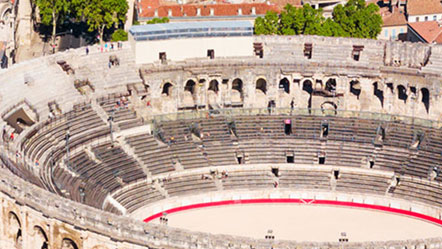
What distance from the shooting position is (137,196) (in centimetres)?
12700

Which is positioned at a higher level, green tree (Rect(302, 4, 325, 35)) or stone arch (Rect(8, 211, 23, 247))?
green tree (Rect(302, 4, 325, 35))

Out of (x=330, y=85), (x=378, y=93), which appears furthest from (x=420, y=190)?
(x=330, y=85)

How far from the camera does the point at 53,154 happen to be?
406 feet

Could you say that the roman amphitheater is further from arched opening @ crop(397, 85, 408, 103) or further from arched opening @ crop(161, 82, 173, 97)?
arched opening @ crop(161, 82, 173, 97)

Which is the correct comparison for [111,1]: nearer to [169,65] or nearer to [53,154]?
[169,65]

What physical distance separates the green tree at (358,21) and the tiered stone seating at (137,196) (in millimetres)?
49995

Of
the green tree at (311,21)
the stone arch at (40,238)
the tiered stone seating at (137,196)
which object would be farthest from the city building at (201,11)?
the stone arch at (40,238)

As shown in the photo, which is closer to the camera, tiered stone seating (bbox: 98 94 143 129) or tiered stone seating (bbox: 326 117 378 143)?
tiered stone seating (bbox: 98 94 143 129)

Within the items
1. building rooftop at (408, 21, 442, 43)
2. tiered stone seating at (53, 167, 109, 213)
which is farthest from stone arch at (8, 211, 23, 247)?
building rooftop at (408, 21, 442, 43)

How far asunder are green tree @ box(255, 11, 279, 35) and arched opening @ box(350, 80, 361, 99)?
2496cm

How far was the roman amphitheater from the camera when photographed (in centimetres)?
12475

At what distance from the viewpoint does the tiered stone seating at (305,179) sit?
132375 millimetres

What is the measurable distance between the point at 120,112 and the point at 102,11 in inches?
1322

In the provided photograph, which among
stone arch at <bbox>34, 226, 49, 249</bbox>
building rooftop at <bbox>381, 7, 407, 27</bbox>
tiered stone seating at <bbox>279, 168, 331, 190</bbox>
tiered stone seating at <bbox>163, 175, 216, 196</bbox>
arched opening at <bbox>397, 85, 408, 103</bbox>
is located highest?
building rooftop at <bbox>381, 7, 407, 27</bbox>
